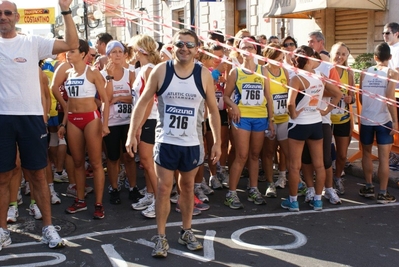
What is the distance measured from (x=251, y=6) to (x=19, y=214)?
46.8 feet

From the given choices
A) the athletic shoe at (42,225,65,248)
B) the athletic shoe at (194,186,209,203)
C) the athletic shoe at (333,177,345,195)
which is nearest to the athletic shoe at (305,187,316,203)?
the athletic shoe at (333,177,345,195)

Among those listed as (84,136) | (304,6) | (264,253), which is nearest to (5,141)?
(84,136)

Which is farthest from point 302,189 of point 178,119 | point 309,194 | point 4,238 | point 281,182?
point 4,238

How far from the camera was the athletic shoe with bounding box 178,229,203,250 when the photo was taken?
4.46m

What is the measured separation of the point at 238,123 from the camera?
583 cm

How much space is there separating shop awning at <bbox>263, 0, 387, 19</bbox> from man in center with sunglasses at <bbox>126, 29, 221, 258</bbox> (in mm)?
9813

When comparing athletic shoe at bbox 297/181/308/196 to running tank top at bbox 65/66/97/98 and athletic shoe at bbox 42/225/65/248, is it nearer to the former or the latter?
running tank top at bbox 65/66/97/98

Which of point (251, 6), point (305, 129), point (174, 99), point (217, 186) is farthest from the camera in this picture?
point (251, 6)

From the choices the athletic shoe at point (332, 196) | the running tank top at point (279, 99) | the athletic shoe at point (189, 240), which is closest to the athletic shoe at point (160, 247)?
the athletic shoe at point (189, 240)

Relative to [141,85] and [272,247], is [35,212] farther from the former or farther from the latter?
[272,247]

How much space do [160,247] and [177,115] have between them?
1.14 m

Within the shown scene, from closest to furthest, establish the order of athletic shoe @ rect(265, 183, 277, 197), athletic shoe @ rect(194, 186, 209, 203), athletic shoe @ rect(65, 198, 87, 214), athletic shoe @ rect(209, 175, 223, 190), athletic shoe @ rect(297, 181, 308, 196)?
1. athletic shoe @ rect(65, 198, 87, 214)
2. athletic shoe @ rect(194, 186, 209, 203)
3. athletic shoe @ rect(265, 183, 277, 197)
4. athletic shoe @ rect(297, 181, 308, 196)
5. athletic shoe @ rect(209, 175, 223, 190)

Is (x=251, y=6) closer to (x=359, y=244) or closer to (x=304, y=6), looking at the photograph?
(x=304, y=6)

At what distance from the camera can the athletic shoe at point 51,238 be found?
14.9 ft
